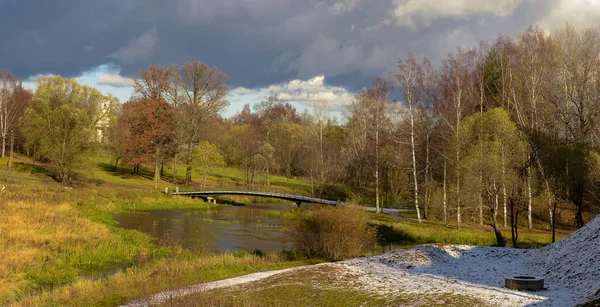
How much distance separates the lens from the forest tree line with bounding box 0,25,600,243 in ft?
95.1

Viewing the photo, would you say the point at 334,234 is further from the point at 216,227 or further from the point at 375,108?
the point at 375,108

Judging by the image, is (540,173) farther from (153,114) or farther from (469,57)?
(153,114)

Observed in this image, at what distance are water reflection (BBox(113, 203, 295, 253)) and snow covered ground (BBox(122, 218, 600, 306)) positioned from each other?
9.07 metres

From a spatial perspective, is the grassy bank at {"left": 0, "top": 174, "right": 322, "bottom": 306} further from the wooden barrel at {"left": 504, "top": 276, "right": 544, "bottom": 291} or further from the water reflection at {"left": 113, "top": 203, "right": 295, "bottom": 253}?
the wooden barrel at {"left": 504, "top": 276, "right": 544, "bottom": 291}

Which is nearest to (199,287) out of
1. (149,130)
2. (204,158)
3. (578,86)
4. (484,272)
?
(484,272)

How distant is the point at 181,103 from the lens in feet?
201

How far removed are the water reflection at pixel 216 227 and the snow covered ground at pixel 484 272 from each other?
9070 millimetres

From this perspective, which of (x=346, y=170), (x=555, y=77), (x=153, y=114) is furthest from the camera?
(x=346, y=170)

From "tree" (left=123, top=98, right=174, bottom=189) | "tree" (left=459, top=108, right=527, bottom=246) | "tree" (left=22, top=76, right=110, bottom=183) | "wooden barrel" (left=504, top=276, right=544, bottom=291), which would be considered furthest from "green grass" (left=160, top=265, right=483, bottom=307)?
"tree" (left=123, top=98, right=174, bottom=189)

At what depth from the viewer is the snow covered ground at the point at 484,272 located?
13.4 meters

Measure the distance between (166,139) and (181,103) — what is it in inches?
205

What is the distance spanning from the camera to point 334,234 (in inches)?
907

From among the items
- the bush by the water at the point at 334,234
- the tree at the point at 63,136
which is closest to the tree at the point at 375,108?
the bush by the water at the point at 334,234

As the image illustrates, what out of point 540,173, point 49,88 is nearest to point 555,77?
point 540,173
